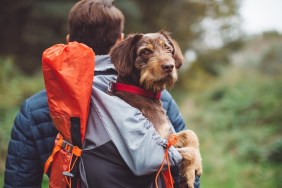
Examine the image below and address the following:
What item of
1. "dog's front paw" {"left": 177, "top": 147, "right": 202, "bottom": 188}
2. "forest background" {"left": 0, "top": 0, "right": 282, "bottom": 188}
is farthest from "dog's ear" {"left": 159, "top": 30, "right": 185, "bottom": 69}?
"forest background" {"left": 0, "top": 0, "right": 282, "bottom": 188}

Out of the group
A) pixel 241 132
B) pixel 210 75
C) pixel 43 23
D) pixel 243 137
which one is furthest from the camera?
pixel 210 75

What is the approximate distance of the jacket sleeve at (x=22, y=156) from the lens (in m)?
3.09

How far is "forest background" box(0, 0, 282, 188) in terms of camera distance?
28.3 ft

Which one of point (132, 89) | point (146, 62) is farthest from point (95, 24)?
point (132, 89)

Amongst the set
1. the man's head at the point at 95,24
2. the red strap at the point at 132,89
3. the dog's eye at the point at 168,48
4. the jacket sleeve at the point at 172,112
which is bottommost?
the jacket sleeve at the point at 172,112

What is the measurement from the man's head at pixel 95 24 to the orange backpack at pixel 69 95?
2.55 feet

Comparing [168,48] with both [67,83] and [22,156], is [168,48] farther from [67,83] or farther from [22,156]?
[22,156]

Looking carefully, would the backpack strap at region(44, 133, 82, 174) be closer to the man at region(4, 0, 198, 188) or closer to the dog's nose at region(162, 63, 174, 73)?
the man at region(4, 0, 198, 188)

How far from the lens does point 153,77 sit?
3092 millimetres

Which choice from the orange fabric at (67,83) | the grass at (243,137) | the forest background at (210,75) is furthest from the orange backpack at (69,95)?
the grass at (243,137)

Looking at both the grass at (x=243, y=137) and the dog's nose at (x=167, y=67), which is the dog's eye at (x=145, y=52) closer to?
the dog's nose at (x=167, y=67)

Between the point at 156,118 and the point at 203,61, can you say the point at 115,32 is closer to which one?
the point at 156,118

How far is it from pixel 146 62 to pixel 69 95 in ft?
3.54

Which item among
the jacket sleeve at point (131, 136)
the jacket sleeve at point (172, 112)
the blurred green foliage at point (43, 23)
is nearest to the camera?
the jacket sleeve at point (131, 136)
